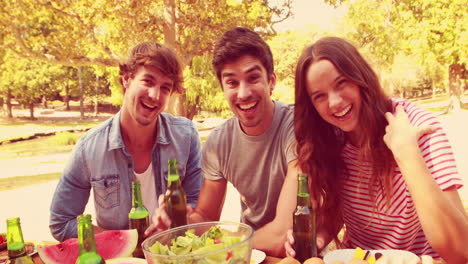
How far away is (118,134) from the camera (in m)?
3.23

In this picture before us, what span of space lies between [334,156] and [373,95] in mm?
440

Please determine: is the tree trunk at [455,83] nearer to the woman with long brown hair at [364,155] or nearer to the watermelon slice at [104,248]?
the woman with long brown hair at [364,155]

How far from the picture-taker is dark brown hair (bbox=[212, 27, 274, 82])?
108 inches

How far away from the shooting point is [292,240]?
1.99 metres

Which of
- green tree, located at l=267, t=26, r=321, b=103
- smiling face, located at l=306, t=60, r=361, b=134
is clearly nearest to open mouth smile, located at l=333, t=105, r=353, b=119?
smiling face, located at l=306, t=60, r=361, b=134

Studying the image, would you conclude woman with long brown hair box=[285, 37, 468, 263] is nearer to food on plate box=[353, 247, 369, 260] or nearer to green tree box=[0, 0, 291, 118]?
food on plate box=[353, 247, 369, 260]

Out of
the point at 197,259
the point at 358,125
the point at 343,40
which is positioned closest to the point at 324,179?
the point at 358,125

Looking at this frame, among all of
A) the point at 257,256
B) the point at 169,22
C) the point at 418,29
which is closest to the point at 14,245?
the point at 257,256

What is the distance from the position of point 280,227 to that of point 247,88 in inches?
38.9

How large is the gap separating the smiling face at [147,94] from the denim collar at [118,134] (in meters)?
0.18

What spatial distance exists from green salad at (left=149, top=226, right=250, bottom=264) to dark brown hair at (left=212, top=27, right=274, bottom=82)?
1426mm

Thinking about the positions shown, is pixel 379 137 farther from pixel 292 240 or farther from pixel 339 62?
pixel 292 240

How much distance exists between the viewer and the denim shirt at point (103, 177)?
3.10 meters

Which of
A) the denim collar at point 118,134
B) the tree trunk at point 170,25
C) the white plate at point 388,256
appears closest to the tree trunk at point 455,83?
the tree trunk at point 170,25
